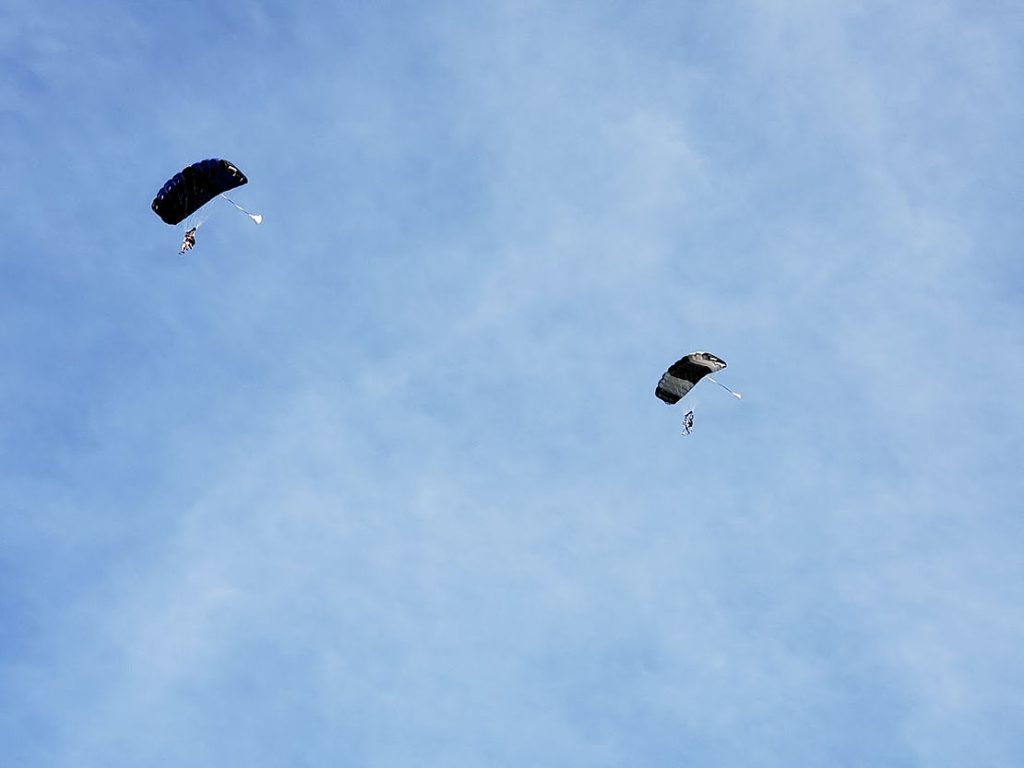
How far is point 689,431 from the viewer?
79.1 m

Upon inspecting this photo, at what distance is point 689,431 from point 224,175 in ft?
96.2

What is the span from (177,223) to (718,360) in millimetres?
30585

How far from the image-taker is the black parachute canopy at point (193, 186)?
74500 millimetres

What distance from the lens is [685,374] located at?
7781 cm

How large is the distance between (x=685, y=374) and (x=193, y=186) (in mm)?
28809

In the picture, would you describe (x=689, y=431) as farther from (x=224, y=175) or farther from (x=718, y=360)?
(x=224, y=175)

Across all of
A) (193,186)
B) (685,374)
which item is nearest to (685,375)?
(685,374)

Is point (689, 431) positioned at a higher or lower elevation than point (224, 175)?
lower

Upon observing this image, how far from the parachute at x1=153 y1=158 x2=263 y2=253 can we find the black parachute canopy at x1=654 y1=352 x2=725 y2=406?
25.2 m

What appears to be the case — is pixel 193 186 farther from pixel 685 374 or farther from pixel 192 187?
pixel 685 374

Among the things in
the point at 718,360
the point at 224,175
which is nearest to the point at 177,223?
the point at 224,175

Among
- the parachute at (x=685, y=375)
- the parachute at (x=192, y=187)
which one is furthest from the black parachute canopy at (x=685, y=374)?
the parachute at (x=192, y=187)

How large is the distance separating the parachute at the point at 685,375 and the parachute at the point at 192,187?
82.6 feet

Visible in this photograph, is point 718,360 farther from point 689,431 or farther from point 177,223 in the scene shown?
point 177,223
